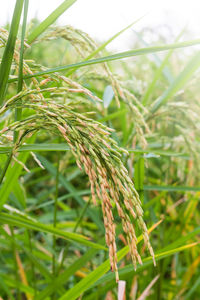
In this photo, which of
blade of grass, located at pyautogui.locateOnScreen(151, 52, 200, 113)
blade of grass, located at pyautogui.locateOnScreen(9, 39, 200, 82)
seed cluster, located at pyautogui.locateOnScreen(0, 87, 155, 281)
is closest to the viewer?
seed cluster, located at pyautogui.locateOnScreen(0, 87, 155, 281)

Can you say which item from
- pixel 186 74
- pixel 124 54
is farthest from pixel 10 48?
pixel 186 74

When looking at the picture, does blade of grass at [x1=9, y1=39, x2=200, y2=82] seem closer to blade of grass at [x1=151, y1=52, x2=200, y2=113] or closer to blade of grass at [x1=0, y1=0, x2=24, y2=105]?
blade of grass at [x1=0, y1=0, x2=24, y2=105]

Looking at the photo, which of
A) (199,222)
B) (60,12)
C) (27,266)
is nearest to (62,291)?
(27,266)

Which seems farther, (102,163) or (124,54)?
(124,54)

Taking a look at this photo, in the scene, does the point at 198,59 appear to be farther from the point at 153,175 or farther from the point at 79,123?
the point at 153,175

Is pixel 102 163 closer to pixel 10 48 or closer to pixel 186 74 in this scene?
pixel 10 48

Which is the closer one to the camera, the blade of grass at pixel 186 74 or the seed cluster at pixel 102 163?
the seed cluster at pixel 102 163

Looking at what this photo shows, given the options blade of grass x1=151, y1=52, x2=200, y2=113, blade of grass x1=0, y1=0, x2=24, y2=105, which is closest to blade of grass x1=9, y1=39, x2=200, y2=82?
blade of grass x1=0, y1=0, x2=24, y2=105

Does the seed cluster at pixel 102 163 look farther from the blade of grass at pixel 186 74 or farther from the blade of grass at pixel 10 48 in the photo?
the blade of grass at pixel 186 74

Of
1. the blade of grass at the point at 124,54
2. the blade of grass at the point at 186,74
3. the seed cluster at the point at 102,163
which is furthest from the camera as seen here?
the blade of grass at the point at 186,74

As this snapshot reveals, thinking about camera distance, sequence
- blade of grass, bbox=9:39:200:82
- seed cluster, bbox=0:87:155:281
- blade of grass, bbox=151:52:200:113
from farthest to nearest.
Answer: blade of grass, bbox=151:52:200:113 → blade of grass, bbox=9:39:200:82 → seed cluster, bbox=0:87:155:281

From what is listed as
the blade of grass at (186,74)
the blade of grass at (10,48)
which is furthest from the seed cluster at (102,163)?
the blade of grass at (186,74)
